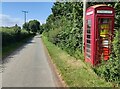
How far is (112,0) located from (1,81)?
24.5 ft

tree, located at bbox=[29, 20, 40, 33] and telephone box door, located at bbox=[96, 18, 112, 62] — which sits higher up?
tree, located at bbox=[29, 20, 40, 33]

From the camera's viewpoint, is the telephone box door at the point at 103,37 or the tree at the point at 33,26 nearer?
the telephone box door at the point at 103,37

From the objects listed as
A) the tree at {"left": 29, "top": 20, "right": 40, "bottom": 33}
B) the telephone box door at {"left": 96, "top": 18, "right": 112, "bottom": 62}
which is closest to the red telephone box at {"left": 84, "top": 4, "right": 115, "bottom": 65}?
the telephone box door at {"left": 96, "top": 18, "right": 112, "bottom": 62}

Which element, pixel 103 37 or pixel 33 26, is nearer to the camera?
pixel 103 37

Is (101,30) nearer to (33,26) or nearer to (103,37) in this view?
(103,37)

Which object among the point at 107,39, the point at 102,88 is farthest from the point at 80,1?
the point at 102,88

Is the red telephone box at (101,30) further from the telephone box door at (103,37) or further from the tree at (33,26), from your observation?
the tree at (33,26)

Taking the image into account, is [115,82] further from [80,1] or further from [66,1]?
[66,1]

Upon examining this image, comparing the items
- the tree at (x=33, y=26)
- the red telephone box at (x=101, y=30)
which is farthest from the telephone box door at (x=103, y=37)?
the tree at (x=33, y=26)

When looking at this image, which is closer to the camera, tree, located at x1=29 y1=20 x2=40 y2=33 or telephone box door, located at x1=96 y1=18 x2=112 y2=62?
telephone box door, located at x1=96 y1=18 x2=112 y2=62

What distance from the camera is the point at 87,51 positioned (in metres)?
12.4

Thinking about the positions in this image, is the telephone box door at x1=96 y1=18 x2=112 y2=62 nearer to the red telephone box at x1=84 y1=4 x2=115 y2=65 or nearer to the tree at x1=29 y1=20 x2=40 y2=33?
the red telephone box at x1=84 y1=4 x2=115 y2=65

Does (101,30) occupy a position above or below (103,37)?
above

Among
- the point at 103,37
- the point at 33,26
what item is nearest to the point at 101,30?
the point at 103,37
